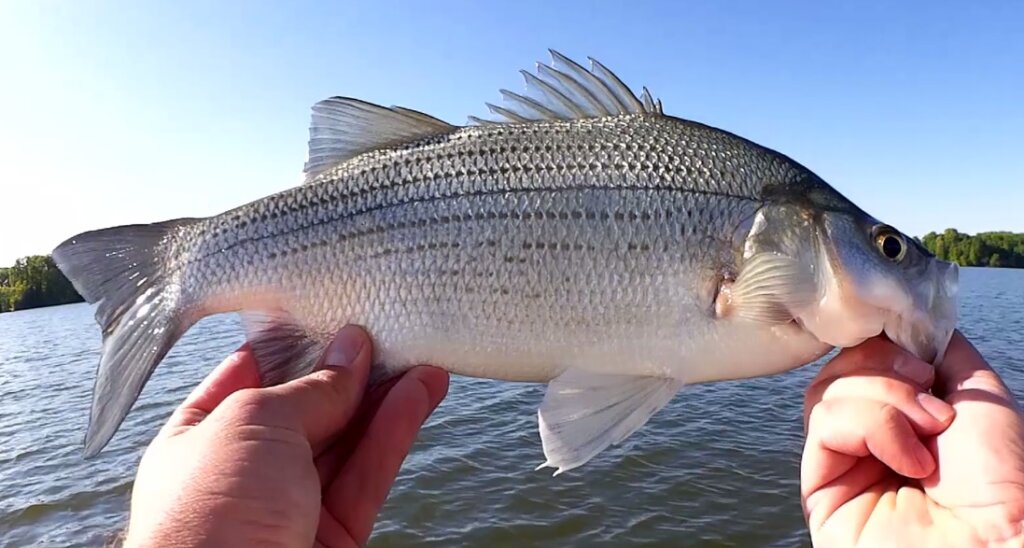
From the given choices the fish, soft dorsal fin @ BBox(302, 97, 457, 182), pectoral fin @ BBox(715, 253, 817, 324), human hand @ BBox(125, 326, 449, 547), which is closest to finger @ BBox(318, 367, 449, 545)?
human hand @ BBox(125, 326, 449, 547)

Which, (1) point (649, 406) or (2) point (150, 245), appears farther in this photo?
(2) point (150, 245)

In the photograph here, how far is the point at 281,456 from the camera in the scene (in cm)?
220

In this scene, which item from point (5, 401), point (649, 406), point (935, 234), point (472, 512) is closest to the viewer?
point (649, 406)

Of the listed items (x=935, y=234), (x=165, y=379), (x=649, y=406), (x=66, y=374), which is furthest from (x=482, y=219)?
(x=935, y=234)

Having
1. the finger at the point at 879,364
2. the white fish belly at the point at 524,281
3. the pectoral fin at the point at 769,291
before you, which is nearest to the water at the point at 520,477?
the white fish belly at the point at 524,281

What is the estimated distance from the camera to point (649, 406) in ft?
8.56

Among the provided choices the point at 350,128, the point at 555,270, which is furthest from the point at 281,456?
the point at 350,128

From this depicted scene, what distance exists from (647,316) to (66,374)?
79.5 feet

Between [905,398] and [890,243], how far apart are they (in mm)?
717

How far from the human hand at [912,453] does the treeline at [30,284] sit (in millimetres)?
74820

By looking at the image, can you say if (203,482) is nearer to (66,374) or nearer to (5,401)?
(5,401)

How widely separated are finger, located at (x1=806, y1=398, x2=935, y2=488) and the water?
6515mm

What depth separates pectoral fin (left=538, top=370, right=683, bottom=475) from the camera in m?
2.59

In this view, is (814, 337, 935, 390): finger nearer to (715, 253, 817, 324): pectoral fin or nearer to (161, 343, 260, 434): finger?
(715, 253, 817, 324): pectoral fin
